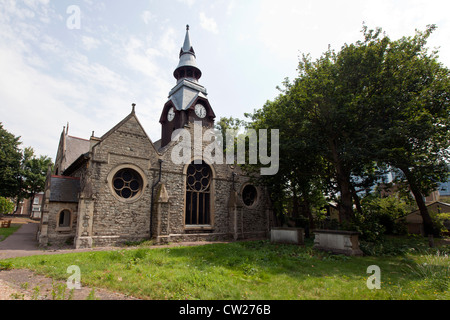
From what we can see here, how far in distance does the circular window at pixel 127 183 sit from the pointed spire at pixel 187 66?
1381 cm

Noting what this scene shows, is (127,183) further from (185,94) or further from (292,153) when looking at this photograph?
(185,94)

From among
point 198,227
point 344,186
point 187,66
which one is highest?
point 187,66

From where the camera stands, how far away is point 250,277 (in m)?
6.80

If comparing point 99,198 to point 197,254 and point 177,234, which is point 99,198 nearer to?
point 177,234

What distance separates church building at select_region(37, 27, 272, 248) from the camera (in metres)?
13.8

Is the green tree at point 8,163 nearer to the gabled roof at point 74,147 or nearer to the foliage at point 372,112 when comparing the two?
the gabled roof at point 74,147

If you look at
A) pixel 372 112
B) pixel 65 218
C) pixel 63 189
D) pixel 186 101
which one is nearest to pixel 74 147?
pixel 63 189

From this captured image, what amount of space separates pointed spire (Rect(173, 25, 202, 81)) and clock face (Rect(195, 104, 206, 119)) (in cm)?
404

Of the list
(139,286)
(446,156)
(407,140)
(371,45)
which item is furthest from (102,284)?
(446,156)

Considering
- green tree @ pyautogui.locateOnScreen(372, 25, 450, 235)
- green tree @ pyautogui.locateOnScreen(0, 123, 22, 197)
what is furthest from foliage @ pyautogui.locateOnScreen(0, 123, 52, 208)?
green tree @ pyautogui.locateOnScreen(372, 25, 450, 235)

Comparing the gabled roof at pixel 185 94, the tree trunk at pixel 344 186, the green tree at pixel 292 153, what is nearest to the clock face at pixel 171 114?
the gabled roof at pixel 185 94

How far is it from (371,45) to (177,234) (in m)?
17.1

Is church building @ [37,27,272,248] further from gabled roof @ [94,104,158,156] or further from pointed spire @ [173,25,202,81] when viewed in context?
pointed spire @ [173,25,202,81]

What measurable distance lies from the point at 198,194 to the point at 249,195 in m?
5.40
